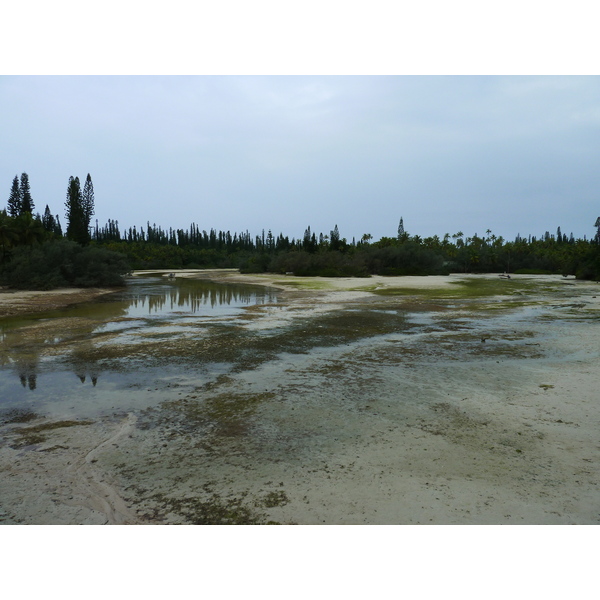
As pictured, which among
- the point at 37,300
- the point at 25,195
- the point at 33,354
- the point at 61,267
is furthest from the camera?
the point at 25,195

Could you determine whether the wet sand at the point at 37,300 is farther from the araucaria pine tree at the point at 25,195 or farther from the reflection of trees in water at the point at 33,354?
the araucaria pine tree at the point at 25,195

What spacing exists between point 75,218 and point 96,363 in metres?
46.2

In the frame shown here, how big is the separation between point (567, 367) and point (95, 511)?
8169 mm

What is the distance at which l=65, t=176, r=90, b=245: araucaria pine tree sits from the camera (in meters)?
47.7

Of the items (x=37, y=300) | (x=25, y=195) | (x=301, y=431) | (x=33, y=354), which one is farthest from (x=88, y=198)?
(x=301, y=431)

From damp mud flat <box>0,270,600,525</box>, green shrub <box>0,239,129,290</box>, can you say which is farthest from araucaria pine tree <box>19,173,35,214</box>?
damp mud flat <box>0,270,600,525</box>

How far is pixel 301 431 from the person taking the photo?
528 centimetres

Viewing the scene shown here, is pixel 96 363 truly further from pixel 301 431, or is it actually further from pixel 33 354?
pixel 301 431

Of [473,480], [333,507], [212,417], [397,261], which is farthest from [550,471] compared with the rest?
[397,261]

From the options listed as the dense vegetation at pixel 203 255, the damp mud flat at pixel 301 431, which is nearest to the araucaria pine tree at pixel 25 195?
the dense vegetation at pixel 203 255

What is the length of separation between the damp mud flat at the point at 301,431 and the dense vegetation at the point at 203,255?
21.7m

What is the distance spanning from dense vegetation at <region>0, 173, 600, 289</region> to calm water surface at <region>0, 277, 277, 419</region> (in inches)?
625

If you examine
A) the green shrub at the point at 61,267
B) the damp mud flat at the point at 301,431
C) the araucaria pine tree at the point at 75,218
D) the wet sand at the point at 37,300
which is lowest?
the damp mud flat at the point at 301,431

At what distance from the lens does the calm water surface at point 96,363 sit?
657cm
